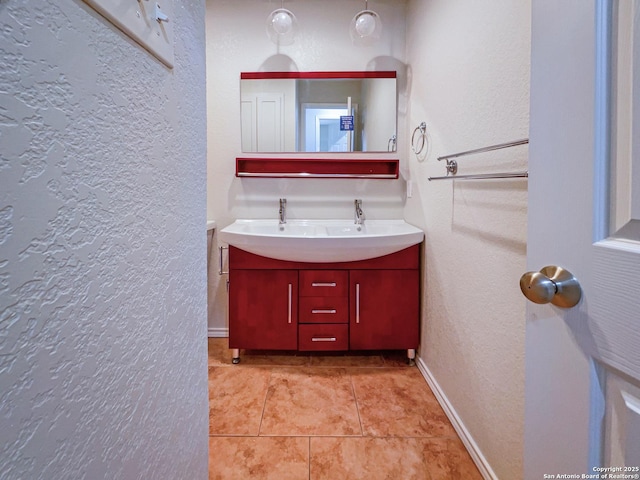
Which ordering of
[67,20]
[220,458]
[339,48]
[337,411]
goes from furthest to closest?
[339,48] → [337,411] → [220,458] → [67,20]

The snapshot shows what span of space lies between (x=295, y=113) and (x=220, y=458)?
1.92m

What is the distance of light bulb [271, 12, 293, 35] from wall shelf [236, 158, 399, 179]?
76 centimetres

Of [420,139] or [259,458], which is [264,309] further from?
[420,139]

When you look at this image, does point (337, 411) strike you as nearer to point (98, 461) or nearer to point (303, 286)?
point (303, 286)

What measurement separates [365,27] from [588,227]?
1.92 m

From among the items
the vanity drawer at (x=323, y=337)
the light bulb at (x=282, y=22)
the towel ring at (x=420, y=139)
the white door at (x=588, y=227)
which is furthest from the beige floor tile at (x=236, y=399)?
the light bulb at (x=282, y=22)

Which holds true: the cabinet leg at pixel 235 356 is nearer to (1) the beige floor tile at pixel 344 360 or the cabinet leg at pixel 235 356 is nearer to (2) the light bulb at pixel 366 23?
(1) the beige floor tile at pixel 344 360

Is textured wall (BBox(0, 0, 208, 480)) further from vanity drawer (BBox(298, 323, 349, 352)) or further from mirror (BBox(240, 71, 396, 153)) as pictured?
mirror (BBox(240, 71, 396, 153))

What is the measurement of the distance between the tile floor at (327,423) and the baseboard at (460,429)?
0.09 feet

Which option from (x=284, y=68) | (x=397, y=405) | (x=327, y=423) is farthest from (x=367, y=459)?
(x=284, y=68)

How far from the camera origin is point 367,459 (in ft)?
3.88

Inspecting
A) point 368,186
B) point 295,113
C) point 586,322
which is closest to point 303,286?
point 368,186

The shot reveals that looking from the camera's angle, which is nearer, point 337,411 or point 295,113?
point 337,411

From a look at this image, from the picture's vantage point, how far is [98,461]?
0.39 m
